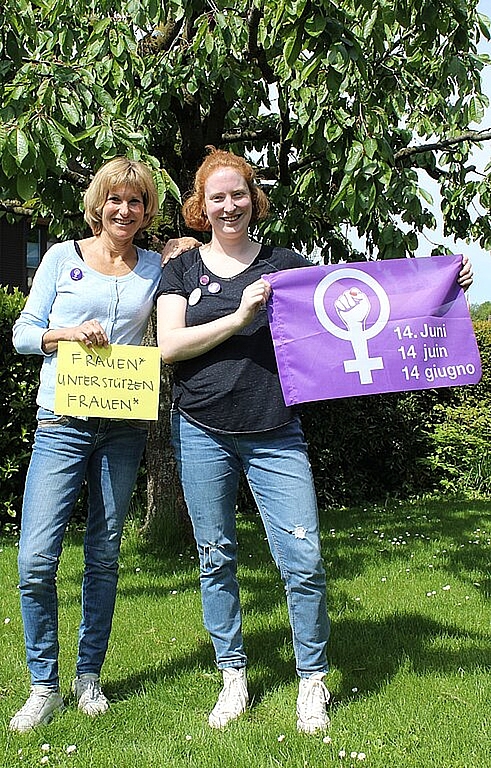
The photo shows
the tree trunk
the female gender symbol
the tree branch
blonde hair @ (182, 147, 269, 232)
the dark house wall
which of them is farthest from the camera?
the dark house wall

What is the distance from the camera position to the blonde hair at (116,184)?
10.9ft

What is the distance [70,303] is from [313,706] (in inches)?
71.6

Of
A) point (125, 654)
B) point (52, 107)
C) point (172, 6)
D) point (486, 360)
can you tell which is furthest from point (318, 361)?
point (486, 360)

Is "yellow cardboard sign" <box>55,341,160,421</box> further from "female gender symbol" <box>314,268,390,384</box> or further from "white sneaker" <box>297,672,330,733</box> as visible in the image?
"white sneaker" <box>297,672,330,733</box>

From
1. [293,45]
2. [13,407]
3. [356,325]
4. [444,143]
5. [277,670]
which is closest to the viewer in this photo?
[356,325]

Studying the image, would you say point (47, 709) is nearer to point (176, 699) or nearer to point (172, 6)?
point (176, 699)

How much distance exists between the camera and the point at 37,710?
339 centimetres

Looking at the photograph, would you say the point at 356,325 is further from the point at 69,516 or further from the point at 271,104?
the point at 271,104

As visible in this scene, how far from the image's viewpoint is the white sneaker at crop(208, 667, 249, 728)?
3.45 m

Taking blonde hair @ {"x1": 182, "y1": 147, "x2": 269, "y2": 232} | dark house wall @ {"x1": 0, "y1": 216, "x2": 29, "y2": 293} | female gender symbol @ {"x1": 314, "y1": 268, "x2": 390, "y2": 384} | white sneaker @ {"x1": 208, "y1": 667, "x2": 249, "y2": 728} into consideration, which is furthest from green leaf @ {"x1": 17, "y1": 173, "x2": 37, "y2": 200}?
dark house wall @ {"x1": 0, "y1": 216, "x2": 29, "y2": 293}

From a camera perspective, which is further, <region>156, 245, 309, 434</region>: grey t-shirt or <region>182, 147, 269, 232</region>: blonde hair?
<region>182, 147, 269, 232</region>: blonde hair

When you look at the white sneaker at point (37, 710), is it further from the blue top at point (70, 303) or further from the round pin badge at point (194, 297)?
the round pin badge at point (194, 297)

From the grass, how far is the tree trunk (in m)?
0.18

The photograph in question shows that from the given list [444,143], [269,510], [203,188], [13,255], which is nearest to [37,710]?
A: [269,510]
